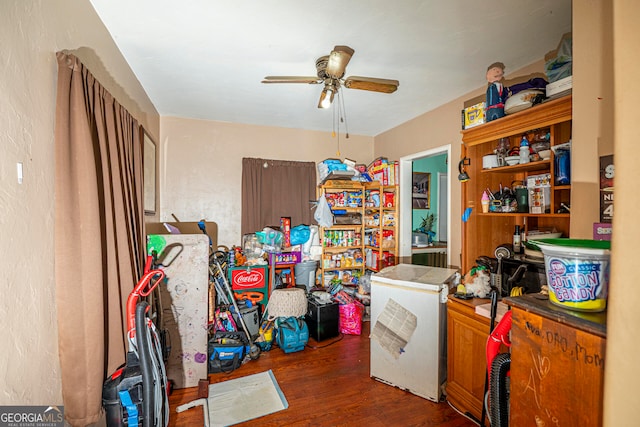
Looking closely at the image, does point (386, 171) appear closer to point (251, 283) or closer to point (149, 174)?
point (251, 283)

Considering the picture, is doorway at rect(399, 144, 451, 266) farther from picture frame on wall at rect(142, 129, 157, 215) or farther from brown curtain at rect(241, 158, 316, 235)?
picture frame on wall at rect(142, 129, 157, 215)

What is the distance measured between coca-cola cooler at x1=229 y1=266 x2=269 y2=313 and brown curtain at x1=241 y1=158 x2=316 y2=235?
2.32 feet

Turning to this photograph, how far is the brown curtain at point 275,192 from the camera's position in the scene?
12.4 ft

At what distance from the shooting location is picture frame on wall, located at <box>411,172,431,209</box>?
4.58 m

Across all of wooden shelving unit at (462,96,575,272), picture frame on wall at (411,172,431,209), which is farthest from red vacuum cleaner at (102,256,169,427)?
picture frame on wall at (411,172,431,209)

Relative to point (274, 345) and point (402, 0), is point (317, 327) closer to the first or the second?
point (274, 345)

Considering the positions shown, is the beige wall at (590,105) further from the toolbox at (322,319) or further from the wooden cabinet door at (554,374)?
the toolbox at (322,319)

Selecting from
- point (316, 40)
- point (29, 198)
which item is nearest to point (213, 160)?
point (316, 40)

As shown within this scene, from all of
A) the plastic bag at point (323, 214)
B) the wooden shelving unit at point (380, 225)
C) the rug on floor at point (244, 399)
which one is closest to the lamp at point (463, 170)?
the wooden shelving unit at point (380, 225)

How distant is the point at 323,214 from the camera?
12.5 feet

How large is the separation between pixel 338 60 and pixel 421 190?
323cm

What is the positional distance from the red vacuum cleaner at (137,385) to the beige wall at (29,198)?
0.74 ft

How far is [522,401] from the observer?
2.77 feet

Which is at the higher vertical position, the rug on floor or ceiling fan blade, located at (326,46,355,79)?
ceiling fan blade, located at (326,46,355,79)
